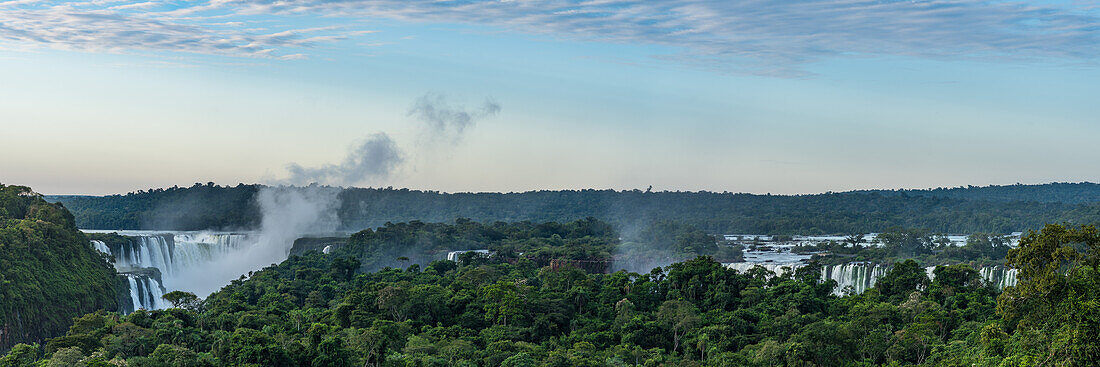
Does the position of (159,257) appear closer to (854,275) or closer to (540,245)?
(540,245)

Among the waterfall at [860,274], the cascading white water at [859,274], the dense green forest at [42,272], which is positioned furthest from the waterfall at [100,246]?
the waterfall at [860,274]

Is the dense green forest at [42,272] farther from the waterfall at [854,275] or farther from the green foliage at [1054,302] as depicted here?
the waterfall at [854,275]

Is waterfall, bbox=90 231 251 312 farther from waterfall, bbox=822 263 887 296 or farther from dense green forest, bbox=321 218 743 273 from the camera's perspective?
waterfall, bbox=822 263 887 296

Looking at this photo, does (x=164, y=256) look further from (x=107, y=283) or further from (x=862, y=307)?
(x=862, y=307)

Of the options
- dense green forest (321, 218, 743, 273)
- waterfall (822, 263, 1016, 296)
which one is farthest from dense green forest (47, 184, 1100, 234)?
waterfall (822, 263, 1016, 296)

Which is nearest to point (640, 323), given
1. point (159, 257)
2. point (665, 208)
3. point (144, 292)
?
point (144, 292)

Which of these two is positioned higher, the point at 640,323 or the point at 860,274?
the point at 640,323
